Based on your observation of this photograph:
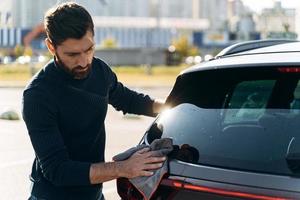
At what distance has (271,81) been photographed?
3160mm

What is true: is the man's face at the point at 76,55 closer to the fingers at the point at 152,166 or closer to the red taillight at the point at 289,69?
the fingers at the point at 152,166

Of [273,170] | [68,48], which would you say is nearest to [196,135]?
[273,170]

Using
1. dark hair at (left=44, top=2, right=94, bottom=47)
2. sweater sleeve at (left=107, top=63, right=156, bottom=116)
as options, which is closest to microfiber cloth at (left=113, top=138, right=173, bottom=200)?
dark hair at (left=44, top=2, right=94, bottom=47)

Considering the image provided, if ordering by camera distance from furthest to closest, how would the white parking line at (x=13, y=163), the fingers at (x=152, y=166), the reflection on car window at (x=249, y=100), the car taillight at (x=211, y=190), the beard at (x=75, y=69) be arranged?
the white parking line at (x=13, y=163), the reflection on car window at (x=249, y=100), the beard at (x=75, y=69), the fingers at (x=152, y=166), the car taillight at (x=211, y=190)

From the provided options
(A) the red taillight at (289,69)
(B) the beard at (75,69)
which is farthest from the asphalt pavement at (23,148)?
(A) the red taillight at (289,69)

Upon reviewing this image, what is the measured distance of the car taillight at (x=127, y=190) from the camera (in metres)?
2.95

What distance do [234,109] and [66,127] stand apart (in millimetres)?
838

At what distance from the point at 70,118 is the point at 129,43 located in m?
113

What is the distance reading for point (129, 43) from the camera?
378ft

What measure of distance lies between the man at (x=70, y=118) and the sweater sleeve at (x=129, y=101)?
0.34 meters

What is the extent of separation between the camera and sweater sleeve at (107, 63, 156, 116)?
3.66 metres

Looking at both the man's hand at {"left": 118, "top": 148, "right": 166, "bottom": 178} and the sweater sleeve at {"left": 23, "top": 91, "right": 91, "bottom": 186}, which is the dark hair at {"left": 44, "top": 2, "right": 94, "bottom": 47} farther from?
the man's hand at {"left": 118, "top": 148, "right": 166, "bottom": 178}

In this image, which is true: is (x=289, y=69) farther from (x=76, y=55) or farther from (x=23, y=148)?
(x=23, y=148)

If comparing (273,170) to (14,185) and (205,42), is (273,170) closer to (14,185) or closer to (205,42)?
(14,185)
